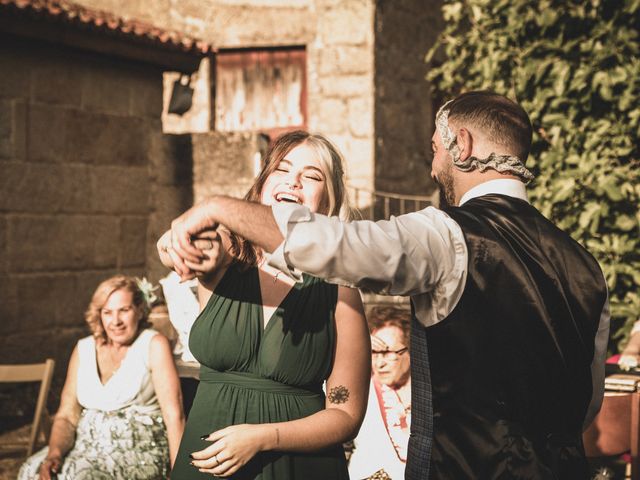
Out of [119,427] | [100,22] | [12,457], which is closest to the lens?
[119,427]

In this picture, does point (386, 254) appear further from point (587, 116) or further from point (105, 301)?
point (587, 116)

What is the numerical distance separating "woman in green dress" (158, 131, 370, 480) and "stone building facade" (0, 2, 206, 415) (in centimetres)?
463

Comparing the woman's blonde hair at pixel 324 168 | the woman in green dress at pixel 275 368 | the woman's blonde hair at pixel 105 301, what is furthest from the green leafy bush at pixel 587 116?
the woman in green dress at pixel 275 368

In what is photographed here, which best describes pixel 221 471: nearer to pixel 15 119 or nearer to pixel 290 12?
pixel 15 119

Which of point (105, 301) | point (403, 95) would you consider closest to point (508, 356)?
point (105, 301)

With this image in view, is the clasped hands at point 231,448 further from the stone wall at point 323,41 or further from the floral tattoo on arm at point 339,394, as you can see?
the stone wall at point 323,41

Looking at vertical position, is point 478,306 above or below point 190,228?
below

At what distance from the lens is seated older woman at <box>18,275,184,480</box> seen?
3660 mm

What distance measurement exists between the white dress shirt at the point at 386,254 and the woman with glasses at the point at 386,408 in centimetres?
167

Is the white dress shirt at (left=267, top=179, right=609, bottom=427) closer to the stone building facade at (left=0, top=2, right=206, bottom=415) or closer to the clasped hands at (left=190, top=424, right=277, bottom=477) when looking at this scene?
the clasped hands at (left=190, top=424, right=277, bottom=477)

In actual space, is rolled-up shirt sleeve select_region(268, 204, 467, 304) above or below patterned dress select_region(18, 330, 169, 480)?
above

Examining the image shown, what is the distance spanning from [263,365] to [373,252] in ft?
2.46

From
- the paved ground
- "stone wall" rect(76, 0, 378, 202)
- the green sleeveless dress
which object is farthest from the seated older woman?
"stone wall" rect(76, 0, 378, 202)

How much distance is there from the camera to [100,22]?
290 inches
